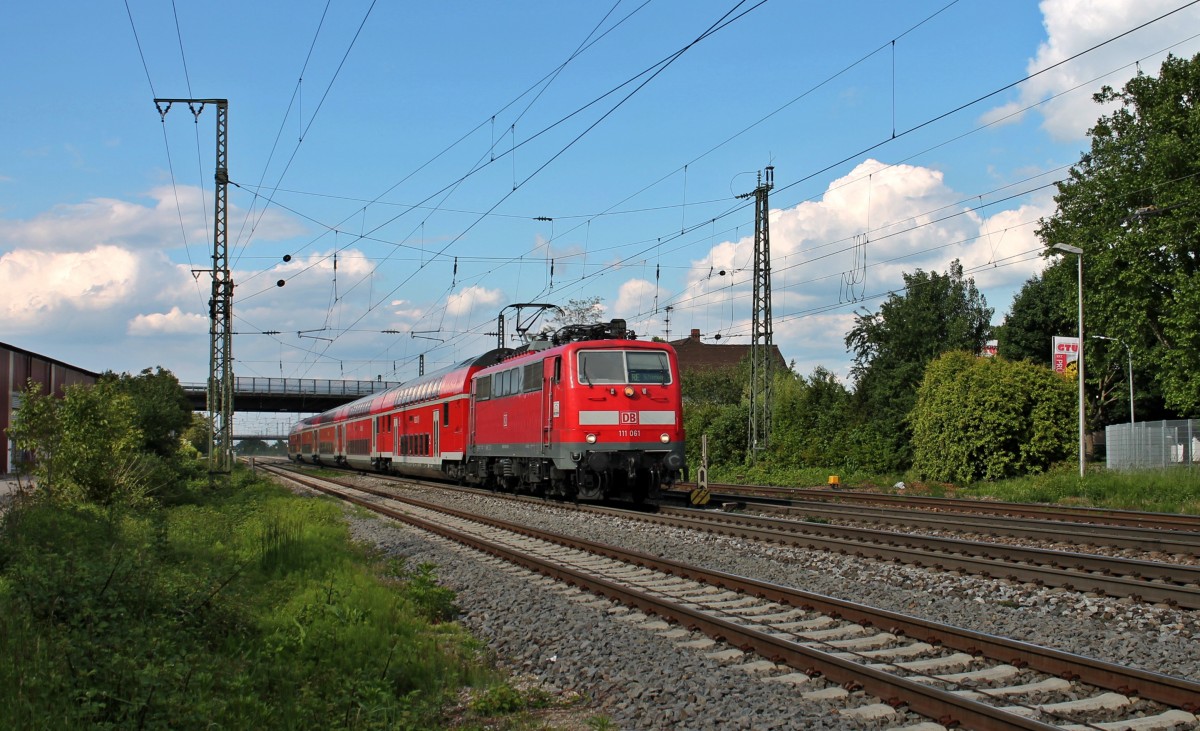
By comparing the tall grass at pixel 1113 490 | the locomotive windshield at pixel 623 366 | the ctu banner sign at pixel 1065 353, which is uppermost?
the ctu banner sign at pixel 1065 353

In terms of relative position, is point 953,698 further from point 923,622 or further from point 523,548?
point 523,548

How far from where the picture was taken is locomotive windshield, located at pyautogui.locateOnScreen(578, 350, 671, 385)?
20.4m

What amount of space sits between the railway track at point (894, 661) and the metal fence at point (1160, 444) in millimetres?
24292

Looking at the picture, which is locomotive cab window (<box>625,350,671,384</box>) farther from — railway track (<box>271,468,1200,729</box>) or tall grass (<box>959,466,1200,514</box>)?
railway track (<box>271,468,1200,729</box>)

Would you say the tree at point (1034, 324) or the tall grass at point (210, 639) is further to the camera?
the tree at point (1034, 324)

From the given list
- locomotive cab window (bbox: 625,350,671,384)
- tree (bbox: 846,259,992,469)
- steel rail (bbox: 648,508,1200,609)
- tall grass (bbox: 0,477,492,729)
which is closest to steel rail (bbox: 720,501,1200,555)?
steel rail (bbox: 648,508,1200,609)

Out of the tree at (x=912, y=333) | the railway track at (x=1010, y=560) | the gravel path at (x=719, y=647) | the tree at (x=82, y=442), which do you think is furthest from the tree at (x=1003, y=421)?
the tree at (x=912, y=333)

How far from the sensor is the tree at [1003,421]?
26.7 metres

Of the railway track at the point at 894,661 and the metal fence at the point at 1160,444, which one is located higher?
the metal fence at the point at 1160,444

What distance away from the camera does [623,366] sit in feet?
67.9

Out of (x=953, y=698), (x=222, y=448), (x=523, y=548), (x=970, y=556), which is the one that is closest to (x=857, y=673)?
(x=953, y=698)

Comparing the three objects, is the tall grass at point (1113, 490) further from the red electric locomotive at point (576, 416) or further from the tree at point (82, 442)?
the tree at point (82, 442)

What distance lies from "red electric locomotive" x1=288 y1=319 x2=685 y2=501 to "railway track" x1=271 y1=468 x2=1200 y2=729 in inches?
353

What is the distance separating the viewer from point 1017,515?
19125mm
